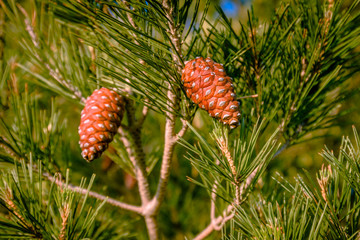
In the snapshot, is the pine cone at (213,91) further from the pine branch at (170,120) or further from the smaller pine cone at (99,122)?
the smaller pine cone at (99,122)

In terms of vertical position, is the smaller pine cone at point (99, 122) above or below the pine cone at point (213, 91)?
below

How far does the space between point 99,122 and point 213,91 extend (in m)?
0.22

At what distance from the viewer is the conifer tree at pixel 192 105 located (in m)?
0.44

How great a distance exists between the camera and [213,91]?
1.40ft

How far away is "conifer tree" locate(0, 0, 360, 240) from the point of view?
44 centimetres

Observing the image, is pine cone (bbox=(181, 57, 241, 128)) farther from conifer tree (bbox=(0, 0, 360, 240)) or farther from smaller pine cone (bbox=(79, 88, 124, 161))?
smaller pine cone (bbox=(79, 88, 124, 161))

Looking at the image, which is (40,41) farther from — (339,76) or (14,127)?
(339,76)

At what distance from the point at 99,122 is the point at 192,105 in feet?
0.56

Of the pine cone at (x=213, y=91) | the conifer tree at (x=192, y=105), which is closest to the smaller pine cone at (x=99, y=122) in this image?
the conifer tree at (x=192, y=105)

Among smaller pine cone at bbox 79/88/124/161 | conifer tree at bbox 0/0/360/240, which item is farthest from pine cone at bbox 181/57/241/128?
smaller pine cone at bbox 79/88/124/161

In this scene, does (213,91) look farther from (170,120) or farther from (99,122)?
(99,122)

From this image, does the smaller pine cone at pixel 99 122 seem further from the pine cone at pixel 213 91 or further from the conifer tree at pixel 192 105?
the pine cone at pixel 213 91

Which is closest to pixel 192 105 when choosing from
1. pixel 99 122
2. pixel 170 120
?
pixel 170 120

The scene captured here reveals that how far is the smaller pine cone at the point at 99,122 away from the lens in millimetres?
507
